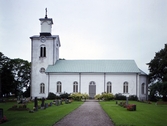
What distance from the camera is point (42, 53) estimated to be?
46500mm

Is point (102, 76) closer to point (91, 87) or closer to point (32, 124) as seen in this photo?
point (91, 87)

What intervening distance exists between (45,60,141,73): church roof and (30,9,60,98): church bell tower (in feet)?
5.31

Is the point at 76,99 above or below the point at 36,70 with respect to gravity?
below

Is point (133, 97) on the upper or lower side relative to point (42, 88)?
lower

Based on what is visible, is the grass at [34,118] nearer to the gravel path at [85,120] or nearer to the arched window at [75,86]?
the gravel path at [85,120]

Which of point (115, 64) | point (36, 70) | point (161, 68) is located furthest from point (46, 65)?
point (161, 68)

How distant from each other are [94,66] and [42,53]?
10185mm

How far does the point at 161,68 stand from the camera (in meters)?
45.0

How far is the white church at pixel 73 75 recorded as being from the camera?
44.3m

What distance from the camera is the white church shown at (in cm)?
4434

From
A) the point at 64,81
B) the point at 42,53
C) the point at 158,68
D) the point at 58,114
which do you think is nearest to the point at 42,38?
the point at 42,53

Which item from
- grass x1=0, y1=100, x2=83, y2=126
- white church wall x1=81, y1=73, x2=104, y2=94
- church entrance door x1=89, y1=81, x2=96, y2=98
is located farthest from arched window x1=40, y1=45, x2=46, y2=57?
grass x1=0, y1=100, x2=83, y2=126

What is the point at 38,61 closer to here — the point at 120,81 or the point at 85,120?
the point at 120,81

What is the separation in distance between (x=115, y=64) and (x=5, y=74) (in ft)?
71.1
